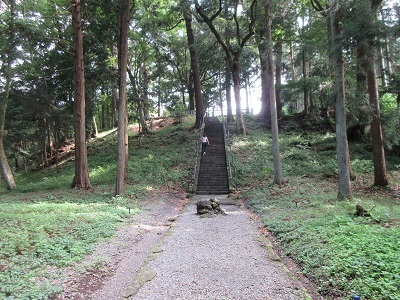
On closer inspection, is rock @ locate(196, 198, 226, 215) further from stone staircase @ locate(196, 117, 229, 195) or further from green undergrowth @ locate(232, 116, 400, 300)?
stone staircase @ locate(196, 117, 229, 195)

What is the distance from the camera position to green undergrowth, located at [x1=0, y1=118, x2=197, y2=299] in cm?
409

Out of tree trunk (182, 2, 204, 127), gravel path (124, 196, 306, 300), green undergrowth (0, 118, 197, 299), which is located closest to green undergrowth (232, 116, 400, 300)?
gravel path (124, 196, 306, 300)

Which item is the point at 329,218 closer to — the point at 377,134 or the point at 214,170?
the point at 377,134

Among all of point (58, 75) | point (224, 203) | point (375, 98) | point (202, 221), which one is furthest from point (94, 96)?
point (375, 98)

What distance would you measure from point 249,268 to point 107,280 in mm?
2407

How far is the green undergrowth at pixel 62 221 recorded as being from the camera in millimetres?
4094

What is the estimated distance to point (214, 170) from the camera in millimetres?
16484

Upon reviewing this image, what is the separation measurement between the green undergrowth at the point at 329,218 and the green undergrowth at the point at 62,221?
12.9ft

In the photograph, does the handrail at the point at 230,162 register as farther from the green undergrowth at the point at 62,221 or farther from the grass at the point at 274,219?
the green undergrowth at the point at 62,221

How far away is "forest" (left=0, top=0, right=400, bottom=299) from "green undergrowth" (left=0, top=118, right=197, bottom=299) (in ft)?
0.23

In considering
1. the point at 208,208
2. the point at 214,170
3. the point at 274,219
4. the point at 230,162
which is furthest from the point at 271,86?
the point at 274,219

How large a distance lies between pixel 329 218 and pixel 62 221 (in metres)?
6.65

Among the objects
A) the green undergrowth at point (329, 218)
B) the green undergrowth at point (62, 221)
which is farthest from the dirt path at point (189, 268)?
the green undergrowth at point (329, 218)

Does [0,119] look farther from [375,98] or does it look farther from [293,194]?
[375,98]
